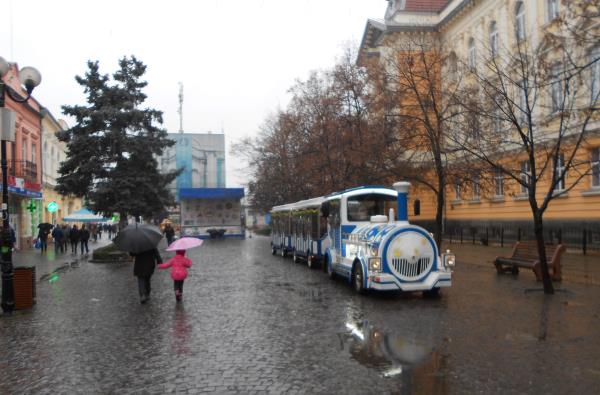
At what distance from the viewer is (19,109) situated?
34094 mm

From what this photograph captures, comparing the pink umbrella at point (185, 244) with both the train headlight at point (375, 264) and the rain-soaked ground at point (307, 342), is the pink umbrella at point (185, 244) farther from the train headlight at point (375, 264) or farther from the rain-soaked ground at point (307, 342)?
the train headlight at point (375, 264)

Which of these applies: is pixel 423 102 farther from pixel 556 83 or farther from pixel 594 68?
pixel 594 68

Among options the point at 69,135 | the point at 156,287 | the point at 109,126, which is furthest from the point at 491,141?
the point at 69,135

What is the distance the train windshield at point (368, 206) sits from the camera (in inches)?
612

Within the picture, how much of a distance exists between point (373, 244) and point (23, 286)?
7178mm

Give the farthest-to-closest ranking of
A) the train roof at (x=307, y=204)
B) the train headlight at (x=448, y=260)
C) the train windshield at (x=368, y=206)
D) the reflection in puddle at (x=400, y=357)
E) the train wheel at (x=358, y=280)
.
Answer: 1. the train roof at (x=307, y=204)
2. the train windshield at (x=368, y=206)
3. the train wheel at (x=358, y=280)
4. the train headlight at (x=448, y=260)
5. the reflection in puddle at (x=400, y=357)

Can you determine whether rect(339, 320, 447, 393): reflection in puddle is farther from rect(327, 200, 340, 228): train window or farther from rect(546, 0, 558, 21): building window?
rect(546, 0, 558, 21): building window

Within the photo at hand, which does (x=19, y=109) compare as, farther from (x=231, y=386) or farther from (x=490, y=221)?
(x=231, y=386)

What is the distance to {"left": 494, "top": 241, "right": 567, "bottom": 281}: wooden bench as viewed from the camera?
14258mm

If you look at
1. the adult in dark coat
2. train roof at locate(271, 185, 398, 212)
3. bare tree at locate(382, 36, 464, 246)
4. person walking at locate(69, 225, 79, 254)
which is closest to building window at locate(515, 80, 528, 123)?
bare tree at locate(382, 36, 464, 246)

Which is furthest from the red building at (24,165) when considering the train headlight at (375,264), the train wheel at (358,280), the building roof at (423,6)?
the building roof at (423,6)

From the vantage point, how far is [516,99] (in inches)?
837

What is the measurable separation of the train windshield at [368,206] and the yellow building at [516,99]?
0.79 m

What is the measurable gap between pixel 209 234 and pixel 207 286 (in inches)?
1203
